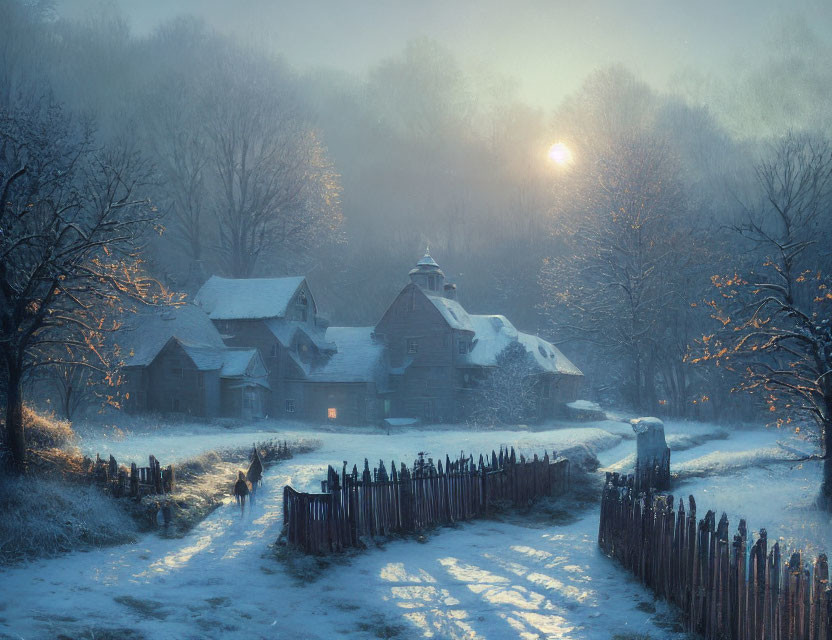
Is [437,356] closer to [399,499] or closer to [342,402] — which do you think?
[342,402]

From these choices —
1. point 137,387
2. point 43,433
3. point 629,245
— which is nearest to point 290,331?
point 137,387

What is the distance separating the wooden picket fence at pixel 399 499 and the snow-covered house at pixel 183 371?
1054 inches

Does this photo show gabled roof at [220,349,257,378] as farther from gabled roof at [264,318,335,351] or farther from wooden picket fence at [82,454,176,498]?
wooden picket fence at [82,454,176,498]

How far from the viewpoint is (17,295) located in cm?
1619

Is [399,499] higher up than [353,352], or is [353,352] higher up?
[353,352]

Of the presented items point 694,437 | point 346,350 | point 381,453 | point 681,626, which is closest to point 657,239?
point 694,437

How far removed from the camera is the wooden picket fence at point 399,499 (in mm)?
14422

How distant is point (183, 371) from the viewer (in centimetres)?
4184

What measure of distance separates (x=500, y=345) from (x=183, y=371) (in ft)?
70.4

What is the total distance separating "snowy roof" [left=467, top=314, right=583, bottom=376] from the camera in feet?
159

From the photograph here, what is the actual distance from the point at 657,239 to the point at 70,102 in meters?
51.9

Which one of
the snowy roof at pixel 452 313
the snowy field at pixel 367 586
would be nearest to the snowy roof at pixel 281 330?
the snowy roof at pixel 452 313

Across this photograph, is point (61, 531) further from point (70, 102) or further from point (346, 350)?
point (70, 102)

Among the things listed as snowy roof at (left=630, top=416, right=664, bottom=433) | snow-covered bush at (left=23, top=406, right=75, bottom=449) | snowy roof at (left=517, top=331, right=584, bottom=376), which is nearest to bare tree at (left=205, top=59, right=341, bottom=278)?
snowy roof at (left=517, top=331, right=584, bottom=376)
